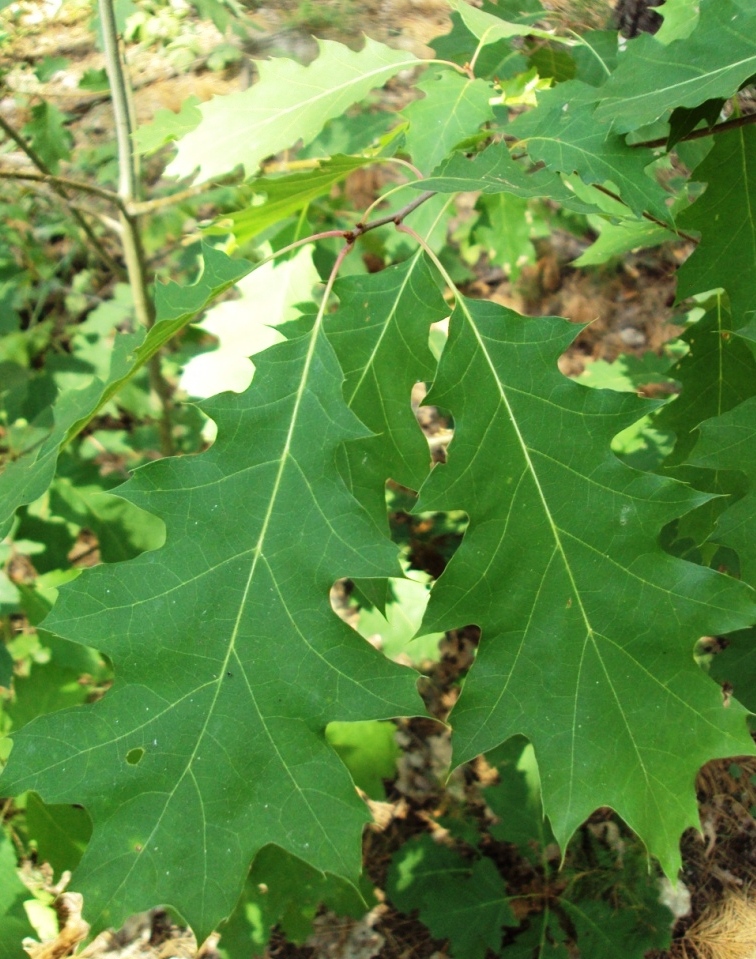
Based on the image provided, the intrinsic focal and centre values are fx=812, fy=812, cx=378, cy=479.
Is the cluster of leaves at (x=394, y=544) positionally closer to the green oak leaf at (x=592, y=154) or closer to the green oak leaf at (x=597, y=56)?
the green oak leaf at (x=592, y=154)

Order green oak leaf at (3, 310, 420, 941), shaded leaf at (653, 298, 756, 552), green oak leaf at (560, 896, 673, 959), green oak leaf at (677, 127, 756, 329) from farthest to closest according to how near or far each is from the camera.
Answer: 1. green oak leaf at (560, 896, 673, 959)
2. shaded leaf at (653, 298, 756, 552)
3. green oak leaf at (677, 127, 756, 329)
4. green oak leaf at (3, 310, 420, 941)

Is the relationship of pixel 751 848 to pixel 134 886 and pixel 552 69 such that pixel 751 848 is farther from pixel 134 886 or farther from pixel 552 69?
pixel 552 69

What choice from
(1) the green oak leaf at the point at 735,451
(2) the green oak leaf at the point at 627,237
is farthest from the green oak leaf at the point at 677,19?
(1) the green oak leaf at the point at 735,451

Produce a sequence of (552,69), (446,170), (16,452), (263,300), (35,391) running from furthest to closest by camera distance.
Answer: (35,391) < (16,452) < (552,69) < (263,300) < (446,170)

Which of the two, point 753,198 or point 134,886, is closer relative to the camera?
point 134,886

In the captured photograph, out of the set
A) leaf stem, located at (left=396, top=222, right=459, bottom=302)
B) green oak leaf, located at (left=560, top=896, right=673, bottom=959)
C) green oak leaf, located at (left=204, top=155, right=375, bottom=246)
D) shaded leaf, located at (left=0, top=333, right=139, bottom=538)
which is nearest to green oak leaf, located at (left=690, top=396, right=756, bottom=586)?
leaf stem, located at (left=396, top=222, right=459, bottom=302)

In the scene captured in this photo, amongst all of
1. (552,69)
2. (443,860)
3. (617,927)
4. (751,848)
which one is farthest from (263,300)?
(751,848)

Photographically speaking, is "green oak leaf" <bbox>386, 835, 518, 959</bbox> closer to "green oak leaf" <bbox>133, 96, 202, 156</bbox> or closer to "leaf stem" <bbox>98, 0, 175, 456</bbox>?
"leaf stem" <bbox>98, 0, 175, 456</bbox>
